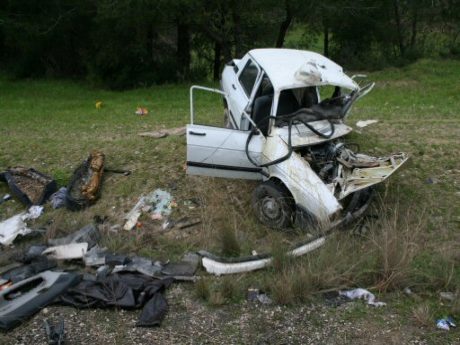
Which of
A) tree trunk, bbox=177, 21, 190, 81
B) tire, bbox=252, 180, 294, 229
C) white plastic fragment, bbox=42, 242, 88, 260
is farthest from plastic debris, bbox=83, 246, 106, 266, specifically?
tree trunk, bbox=177, 21, 190, 81

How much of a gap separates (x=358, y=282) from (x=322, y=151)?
6.77 feet

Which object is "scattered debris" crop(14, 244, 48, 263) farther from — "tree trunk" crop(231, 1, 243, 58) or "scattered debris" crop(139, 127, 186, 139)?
"tree trunk" crop(231, 1, 243, 58)

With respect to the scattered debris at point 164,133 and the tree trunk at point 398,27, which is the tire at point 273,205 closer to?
the scattered debris at point 164,133

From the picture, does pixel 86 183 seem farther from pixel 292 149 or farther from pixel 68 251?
pixel 292 149

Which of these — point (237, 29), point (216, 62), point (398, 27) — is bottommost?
point (216, 62)

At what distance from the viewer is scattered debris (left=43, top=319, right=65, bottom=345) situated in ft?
14.8

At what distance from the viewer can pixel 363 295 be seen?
16.8ft

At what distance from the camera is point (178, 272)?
18.6 ft

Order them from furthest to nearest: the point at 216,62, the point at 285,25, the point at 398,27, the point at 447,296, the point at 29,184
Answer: the point at 398,27 → the point at 216,62 → the point at 285,25 → the point at 29,184 → the point at 447,296

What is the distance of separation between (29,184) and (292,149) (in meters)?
4.32

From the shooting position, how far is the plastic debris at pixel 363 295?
5.04 metres

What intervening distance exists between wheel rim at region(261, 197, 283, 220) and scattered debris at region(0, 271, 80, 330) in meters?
2.41

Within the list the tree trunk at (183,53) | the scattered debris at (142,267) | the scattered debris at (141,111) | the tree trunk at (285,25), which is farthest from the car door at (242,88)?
the tree trunk at (183,53)

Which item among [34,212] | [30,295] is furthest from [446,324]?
[34,212]
